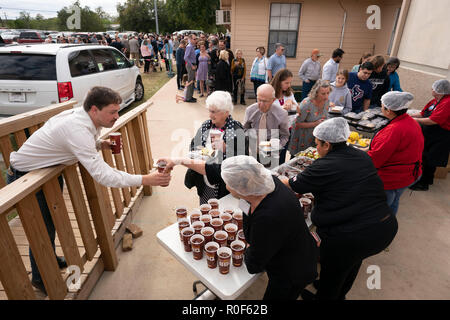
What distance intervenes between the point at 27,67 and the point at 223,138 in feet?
16.7

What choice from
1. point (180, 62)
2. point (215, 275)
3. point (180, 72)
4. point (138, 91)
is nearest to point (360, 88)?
point (215, 275)

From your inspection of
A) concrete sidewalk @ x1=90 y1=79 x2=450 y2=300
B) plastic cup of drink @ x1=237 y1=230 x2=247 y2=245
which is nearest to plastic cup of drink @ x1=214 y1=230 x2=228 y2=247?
plastic cup of drink @ x1=237 y1=230 x2=247 y2=245

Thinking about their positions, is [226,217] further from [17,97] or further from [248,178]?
[17,97]

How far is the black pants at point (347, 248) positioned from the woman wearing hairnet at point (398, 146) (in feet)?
3.24

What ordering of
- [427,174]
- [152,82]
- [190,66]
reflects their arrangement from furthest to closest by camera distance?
[152,82] < [190,66] < [427,174]

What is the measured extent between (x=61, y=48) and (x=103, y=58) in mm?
1831

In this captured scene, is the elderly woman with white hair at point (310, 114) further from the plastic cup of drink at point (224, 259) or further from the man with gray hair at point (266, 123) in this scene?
the plastic cup of drink at point (224, 259)

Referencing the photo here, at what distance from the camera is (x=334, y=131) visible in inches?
86.0

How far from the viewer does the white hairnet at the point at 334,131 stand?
2170 millimetres
